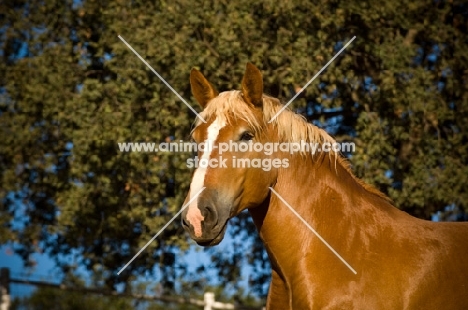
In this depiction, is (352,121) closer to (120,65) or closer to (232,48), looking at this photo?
(232,48)

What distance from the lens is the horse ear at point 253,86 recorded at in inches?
132

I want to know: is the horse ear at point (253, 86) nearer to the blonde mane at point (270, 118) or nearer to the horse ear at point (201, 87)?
the blonde mane at point (270, 118)

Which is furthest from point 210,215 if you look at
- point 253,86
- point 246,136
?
point 253,86

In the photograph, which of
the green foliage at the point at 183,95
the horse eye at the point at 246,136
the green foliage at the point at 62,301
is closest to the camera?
the horse eye at the point at 246,136

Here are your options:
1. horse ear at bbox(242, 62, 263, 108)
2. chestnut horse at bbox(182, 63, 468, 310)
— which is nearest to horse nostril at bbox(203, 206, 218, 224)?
chestnut horse at bbox(182, 63, 468, 310)

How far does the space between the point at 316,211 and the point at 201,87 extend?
1076mm

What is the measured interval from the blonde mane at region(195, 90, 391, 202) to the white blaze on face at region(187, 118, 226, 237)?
7 cm

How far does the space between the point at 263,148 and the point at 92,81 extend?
15.9 feet

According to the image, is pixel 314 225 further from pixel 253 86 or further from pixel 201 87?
pixel 201 87

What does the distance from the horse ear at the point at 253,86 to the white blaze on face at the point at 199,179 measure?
11.1 inches

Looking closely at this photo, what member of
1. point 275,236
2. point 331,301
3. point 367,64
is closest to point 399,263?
point 331,301

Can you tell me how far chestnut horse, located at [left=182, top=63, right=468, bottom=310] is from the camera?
3088 millimetres

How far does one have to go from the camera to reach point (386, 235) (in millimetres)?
3289

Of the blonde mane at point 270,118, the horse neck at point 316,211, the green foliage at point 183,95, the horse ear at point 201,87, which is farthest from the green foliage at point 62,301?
the blonde mane at point 270,118
